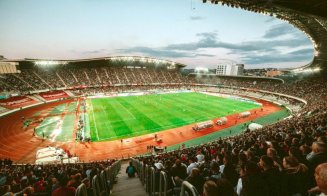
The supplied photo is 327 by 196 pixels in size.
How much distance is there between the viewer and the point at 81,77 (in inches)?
3457

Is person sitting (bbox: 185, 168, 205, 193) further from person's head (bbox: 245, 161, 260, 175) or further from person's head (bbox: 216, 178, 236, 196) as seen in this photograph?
person's head (bbox: 216, 178, 236, 196)

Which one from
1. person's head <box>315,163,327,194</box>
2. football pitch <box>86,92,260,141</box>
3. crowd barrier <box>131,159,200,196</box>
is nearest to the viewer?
person's head <box>315,163,327,194</box>

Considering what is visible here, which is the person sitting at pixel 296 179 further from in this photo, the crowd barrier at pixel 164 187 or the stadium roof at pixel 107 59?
the stadium roof at pixel 107 59

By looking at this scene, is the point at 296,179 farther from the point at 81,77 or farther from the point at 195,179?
the point at 81,77

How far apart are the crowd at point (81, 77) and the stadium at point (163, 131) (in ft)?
1.55

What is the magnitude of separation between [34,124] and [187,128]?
29.4 m

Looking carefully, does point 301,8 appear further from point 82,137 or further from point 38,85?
point 38,85

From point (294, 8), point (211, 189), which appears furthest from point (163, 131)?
point (211, 189)

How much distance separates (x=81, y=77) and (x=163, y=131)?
63.1 m

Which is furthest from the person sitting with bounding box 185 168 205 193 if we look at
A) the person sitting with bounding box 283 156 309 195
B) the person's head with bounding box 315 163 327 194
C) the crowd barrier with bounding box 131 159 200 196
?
Answer: the person's head with bounding box 315 163 327 194

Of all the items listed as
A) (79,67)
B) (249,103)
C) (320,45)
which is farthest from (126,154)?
(79,67)

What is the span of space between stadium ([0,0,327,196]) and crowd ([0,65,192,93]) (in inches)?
18.6

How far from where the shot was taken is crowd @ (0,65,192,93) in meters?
65.7

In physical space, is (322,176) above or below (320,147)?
above
